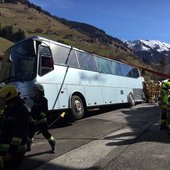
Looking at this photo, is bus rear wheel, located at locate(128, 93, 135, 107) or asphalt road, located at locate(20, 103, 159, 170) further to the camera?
bus rear wheel, located at locate(128, 93, 135, 107)

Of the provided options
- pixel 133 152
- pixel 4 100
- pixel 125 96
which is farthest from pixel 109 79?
pixel 4 100

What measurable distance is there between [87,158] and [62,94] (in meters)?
5.95

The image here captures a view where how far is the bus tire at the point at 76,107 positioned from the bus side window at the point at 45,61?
1.79 metres

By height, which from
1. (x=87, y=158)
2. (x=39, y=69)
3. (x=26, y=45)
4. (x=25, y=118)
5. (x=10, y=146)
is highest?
(x=26, y=45)

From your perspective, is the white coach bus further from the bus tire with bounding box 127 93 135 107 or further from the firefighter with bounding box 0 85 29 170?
the firefighter with bounding box 0 85 29 170

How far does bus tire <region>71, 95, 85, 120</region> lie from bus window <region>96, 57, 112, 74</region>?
3250 mm

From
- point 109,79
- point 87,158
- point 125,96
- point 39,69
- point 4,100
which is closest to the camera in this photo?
point 4,100

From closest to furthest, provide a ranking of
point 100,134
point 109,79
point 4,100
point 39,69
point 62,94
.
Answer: point 4,100 < point 100,134 < point 39,69 < point 62,94 < point 109,79

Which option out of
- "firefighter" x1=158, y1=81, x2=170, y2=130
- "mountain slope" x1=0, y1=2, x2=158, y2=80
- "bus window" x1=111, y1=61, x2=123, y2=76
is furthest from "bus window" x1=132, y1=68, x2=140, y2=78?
"mountain slope" x1=0, y1=2, x2=158, y2=80

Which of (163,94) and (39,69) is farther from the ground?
(39,69)

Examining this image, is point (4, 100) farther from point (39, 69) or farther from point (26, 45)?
point (26, 45)

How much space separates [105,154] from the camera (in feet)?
30.0

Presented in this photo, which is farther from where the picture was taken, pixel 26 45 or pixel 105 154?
pixel 26 45

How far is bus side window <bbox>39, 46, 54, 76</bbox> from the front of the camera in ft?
45.1
